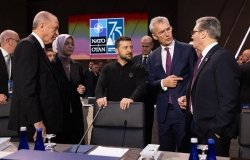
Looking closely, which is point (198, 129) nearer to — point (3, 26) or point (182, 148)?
point (182, 148)

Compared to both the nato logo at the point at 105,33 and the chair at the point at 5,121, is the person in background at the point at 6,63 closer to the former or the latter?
the chair at the point at 5,121

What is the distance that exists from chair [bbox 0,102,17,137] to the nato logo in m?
4.55

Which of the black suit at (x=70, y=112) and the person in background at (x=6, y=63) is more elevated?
the person in background at (x=6, y=63)

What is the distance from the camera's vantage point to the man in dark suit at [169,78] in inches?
102

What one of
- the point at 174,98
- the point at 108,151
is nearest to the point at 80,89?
the point at 174,98

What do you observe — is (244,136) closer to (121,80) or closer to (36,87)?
(121,80)

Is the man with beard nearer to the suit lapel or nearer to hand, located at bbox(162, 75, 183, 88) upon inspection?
hand, located at bbox(162, 75, 183, 88)

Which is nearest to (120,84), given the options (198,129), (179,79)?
(179,79)

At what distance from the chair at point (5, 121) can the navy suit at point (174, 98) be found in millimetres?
1080

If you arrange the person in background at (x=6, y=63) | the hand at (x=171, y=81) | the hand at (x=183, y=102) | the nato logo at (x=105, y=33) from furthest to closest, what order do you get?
the nato logo at (x=105, y=33), the person in background at (x=6, y=63), the hand at (x=171, y=81), the hand at (x=183, y=102)

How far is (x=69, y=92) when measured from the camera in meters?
2.79

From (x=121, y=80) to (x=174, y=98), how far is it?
1.41ft

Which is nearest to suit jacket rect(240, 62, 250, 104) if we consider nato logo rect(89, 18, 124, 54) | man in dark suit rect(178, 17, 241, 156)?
man in dark suit rect(178, 17, 241, 156)

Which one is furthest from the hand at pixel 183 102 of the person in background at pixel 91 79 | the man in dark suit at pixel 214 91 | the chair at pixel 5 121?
the person in background at pixel 91 79
